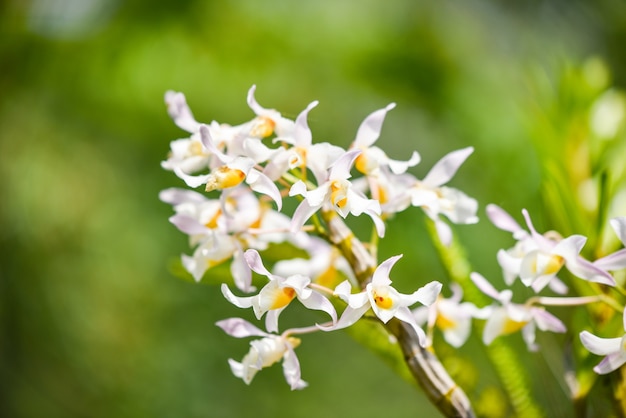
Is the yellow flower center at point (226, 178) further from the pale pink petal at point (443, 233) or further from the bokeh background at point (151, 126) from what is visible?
the bokeh background at point (151, 126)

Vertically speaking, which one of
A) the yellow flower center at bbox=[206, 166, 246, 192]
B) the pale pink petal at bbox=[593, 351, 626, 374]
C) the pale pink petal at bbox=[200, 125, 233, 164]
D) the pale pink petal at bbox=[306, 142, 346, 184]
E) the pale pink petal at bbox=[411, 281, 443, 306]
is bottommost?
the pale pink petal at bbox=[593, 351, 626, 374]

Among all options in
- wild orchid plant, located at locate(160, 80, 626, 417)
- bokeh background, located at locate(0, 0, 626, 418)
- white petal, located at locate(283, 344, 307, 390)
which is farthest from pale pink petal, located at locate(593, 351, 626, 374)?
bokeh background, located at locate(0, 0, 626, 418)

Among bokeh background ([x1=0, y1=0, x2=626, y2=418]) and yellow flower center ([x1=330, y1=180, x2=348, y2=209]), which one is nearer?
yellow flower center ([x1=330, y1=180, x2=348, y2=209])

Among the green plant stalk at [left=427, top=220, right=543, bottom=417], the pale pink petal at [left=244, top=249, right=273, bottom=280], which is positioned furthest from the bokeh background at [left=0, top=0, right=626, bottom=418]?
the pale pink petal at [left=244, top=249, right=273, bottom=280]

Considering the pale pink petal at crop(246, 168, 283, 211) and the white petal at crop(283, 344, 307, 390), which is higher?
the pale pink petal at crop(246, 168, 283, 211)

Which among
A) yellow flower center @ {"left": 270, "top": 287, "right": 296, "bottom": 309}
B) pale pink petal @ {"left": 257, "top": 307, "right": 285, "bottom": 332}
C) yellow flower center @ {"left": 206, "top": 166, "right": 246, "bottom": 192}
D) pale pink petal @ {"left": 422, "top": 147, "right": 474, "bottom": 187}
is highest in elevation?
yellow flower center @ {"left": 206, "top": 166, "right": 246, "bottom": 192}

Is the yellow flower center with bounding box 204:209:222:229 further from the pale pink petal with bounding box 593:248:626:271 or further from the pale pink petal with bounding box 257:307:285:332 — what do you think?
the pale pink petal with bounding box 593:248:626:271

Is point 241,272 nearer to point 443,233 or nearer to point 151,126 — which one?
point 443,233

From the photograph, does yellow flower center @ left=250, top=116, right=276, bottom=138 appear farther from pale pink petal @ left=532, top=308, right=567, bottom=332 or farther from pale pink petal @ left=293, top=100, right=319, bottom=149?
pale pink petal @ left=532, top=308, right=567, bottom=332

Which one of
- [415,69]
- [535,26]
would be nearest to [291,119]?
[415,69]
